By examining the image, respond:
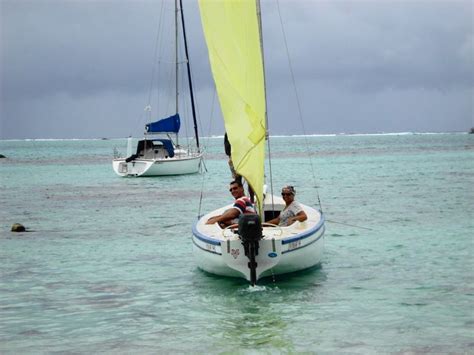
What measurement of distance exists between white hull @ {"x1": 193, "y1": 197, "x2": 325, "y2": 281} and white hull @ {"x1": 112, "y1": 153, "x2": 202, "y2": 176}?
103ft

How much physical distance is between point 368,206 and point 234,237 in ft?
56.8

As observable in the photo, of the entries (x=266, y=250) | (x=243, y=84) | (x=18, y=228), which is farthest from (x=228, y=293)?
(x=18, y=228)

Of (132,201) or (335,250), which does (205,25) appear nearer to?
(335,250)

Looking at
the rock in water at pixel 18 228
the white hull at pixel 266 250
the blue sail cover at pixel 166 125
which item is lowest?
the rock in water at pixel 18 228

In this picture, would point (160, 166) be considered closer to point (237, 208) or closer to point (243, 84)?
point (237, 208)

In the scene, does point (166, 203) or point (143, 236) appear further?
point (166, 203)

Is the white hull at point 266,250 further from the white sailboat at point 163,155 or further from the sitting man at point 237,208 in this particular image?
the white sailboat at point 163,155

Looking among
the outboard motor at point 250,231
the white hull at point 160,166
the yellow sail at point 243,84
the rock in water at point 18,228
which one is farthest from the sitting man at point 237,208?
the white hull at point 160,166

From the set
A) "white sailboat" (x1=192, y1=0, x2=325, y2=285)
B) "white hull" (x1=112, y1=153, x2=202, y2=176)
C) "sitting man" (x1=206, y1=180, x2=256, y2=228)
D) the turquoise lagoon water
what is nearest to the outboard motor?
"white sailboat" (x1=192, y1=0, x2=325, y2=285)

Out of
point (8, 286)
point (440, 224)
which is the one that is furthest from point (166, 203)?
point (8, 286)

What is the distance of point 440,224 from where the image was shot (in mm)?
21875

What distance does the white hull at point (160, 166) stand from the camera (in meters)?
45.4

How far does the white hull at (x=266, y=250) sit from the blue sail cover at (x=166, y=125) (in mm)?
31403

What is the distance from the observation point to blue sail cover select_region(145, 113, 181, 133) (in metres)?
45.1
